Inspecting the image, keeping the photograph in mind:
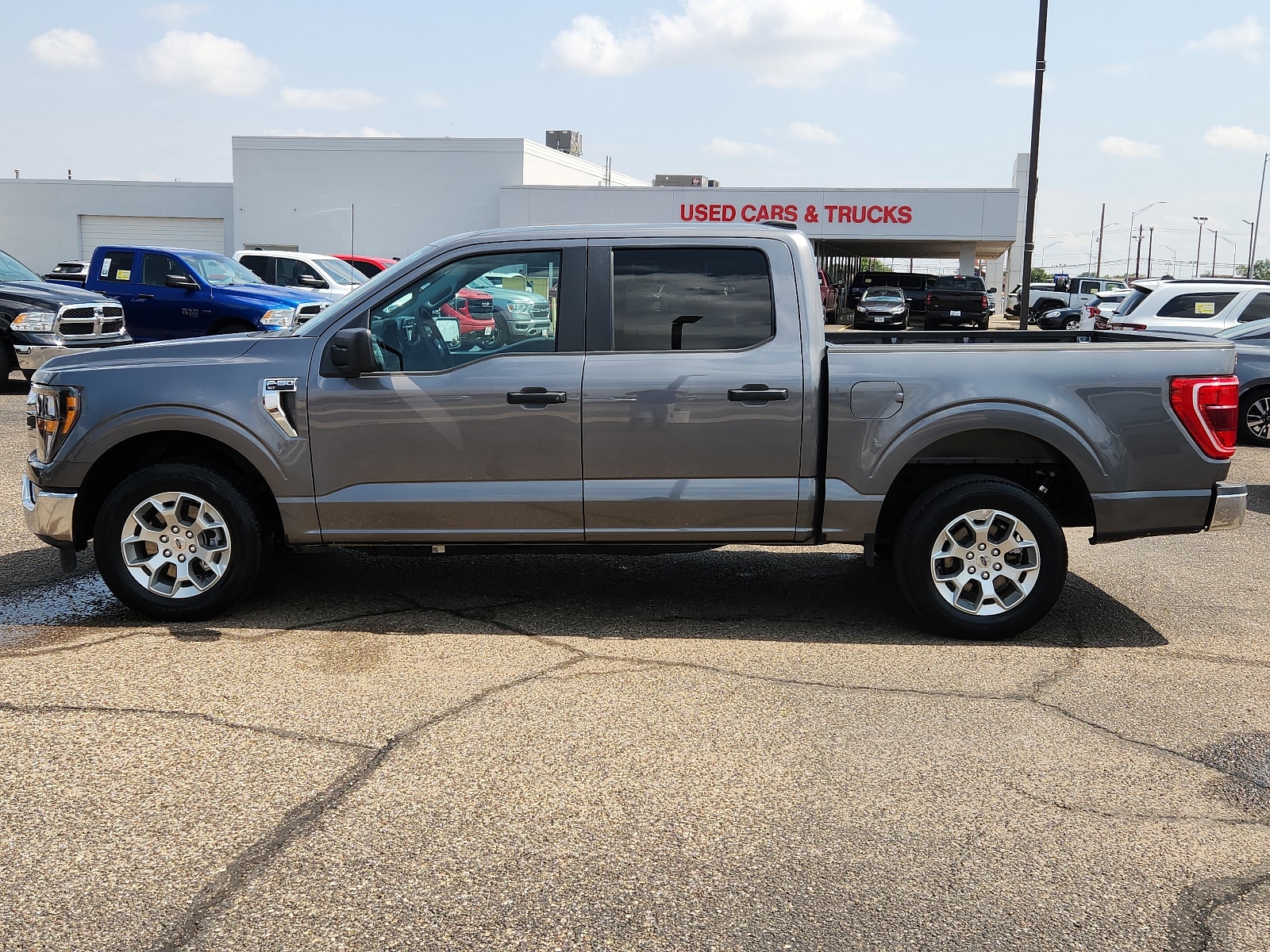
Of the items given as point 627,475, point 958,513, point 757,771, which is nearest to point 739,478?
point 627,475

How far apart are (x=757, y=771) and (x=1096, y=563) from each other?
Result: 14.7 feet

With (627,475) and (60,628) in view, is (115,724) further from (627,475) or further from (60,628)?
(627,475)

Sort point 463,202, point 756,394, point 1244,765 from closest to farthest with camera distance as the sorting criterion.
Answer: point 1244,765
point 756,394
point 463,202

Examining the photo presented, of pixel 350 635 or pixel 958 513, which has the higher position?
pixel 958 513

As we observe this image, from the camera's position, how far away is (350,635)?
5797 millimetres

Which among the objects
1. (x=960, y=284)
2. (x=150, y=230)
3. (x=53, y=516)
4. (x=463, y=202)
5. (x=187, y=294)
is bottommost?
(x=53, y=516)

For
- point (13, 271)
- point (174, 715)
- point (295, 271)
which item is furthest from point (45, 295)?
point (174, 715)

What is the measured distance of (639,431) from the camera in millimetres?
5727

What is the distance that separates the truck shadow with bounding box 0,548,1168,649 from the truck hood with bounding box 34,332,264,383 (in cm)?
124

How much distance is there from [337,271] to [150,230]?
102ft

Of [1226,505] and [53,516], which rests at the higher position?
[1226,505]

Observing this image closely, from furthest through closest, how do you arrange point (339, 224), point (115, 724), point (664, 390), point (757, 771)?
point (339, 224)
point (664, 390)
point (115, 724)
point (757, 771)

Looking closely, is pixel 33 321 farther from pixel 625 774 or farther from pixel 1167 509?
pixel 1167 509

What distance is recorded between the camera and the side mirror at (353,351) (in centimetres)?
556
